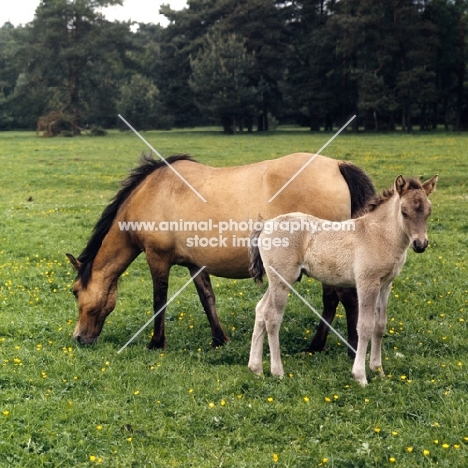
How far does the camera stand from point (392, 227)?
563 cm

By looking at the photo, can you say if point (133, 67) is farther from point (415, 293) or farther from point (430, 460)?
point (430, 460)

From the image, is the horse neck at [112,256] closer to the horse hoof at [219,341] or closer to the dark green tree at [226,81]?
the horse hoof at [219,341]

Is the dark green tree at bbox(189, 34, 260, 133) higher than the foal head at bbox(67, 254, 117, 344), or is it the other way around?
the dark green tree at bbox(189, 34, 260, 133)

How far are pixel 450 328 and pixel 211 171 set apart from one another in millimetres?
3719

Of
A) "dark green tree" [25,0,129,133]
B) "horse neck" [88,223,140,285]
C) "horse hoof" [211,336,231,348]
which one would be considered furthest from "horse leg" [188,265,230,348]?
"dark green tree" [25,0,129,133]

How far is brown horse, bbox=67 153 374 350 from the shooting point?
6793 millimetres

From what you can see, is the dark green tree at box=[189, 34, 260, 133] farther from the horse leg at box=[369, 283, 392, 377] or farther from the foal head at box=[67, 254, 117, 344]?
the horse leg at box=[369, 283, 392, 377]

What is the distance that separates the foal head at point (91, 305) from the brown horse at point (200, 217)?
13 millimetres

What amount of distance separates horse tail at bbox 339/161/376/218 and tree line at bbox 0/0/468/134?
4370 cm

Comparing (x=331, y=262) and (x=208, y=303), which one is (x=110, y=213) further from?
(x=331, y=262)

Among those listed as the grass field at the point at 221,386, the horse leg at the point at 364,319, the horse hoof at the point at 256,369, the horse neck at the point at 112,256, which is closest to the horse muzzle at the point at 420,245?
the horse leg at the point at 364,319

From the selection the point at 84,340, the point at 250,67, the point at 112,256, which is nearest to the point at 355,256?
the point at 112,256

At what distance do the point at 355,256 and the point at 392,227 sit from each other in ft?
1.53

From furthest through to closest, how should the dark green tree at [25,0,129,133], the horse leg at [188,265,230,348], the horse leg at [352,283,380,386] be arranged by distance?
the dark green tree at [25,0,129,133] → the horse leg at [188,265,230,348] → the horse leg at [352,283,380,386]
